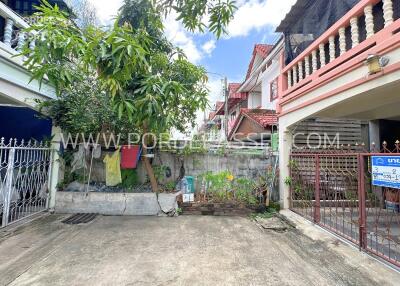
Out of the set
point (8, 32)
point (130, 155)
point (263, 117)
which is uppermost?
point (8, 32)

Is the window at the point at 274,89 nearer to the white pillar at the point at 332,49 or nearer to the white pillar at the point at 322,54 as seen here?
the white pillar at the point at 322,54

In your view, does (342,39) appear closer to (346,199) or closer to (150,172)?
(346,199)

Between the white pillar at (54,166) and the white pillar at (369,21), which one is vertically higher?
the white pillar at (369,21)

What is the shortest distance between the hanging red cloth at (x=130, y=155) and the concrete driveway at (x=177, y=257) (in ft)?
5.03

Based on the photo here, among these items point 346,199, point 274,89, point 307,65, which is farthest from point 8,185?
point 274,89

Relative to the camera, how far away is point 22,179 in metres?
4.80

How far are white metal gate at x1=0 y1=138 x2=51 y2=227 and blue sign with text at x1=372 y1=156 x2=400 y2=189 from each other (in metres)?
5.99

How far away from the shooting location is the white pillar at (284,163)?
225 inches

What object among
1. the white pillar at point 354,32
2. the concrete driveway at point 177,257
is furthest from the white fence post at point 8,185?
the white pillar at point 354,32

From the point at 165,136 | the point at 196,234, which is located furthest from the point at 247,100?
the point at 196,234

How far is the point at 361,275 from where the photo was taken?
2.81 metres

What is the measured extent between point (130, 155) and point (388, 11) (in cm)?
545

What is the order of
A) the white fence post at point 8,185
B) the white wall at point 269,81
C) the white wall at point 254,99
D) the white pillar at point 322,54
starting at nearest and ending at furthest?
the white fence post at point 8,185, the white pillar at point 322,54, the white wall at point 269,81, the white wall at point 254,99

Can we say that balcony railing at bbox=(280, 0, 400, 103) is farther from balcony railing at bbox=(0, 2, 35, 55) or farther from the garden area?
balcony railing at bbox=(0, 2, 35, 55)
